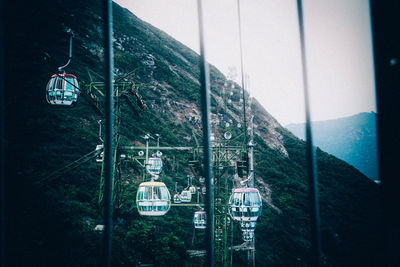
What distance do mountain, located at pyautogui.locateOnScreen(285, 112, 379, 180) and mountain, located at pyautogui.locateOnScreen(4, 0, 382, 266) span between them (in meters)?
7.70

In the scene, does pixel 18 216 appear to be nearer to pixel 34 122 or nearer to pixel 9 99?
pixel 34 122

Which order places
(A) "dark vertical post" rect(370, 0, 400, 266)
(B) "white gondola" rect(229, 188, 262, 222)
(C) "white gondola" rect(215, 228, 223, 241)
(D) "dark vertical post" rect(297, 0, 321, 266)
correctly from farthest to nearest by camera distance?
(C) "white gondola" rect(215, 228, 223, 241)
(B) "white gondola" rect(229, 188, 262, 222)
(D) "dark vertical post" rect(297, 0, 321, 266)
(A) "dark vertical post" rect(370, 0, 400, 266)

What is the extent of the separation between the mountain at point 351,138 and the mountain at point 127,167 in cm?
770

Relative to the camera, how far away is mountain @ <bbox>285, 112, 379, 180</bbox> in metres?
35.3

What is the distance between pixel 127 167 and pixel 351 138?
1544 inches

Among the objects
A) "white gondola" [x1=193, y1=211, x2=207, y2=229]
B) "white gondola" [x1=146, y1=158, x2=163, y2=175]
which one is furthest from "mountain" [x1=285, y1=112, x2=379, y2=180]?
"white gondola" [x1=146, y1=158, x2=163, y2=175]

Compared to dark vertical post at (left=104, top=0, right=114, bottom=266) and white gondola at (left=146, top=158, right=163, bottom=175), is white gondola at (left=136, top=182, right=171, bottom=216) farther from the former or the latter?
dark vertical post at (left=104, top=0, right=114, bottom=266)

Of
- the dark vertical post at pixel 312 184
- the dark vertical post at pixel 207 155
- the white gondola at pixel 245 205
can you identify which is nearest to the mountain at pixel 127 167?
the white gondola at pixel 245 205

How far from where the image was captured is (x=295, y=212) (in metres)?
22.7

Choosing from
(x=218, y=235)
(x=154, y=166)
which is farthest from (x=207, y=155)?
(x=218, y=235)

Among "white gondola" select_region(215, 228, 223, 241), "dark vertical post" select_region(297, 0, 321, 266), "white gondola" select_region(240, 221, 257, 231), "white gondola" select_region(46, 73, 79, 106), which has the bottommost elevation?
"white gondola" select_region(215, 228, 223, 241)

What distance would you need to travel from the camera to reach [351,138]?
42750 millimetres

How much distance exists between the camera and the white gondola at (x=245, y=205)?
634 centimetres

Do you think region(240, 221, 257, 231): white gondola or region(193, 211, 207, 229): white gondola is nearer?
region(240, 221, 257, 231): white gondola
